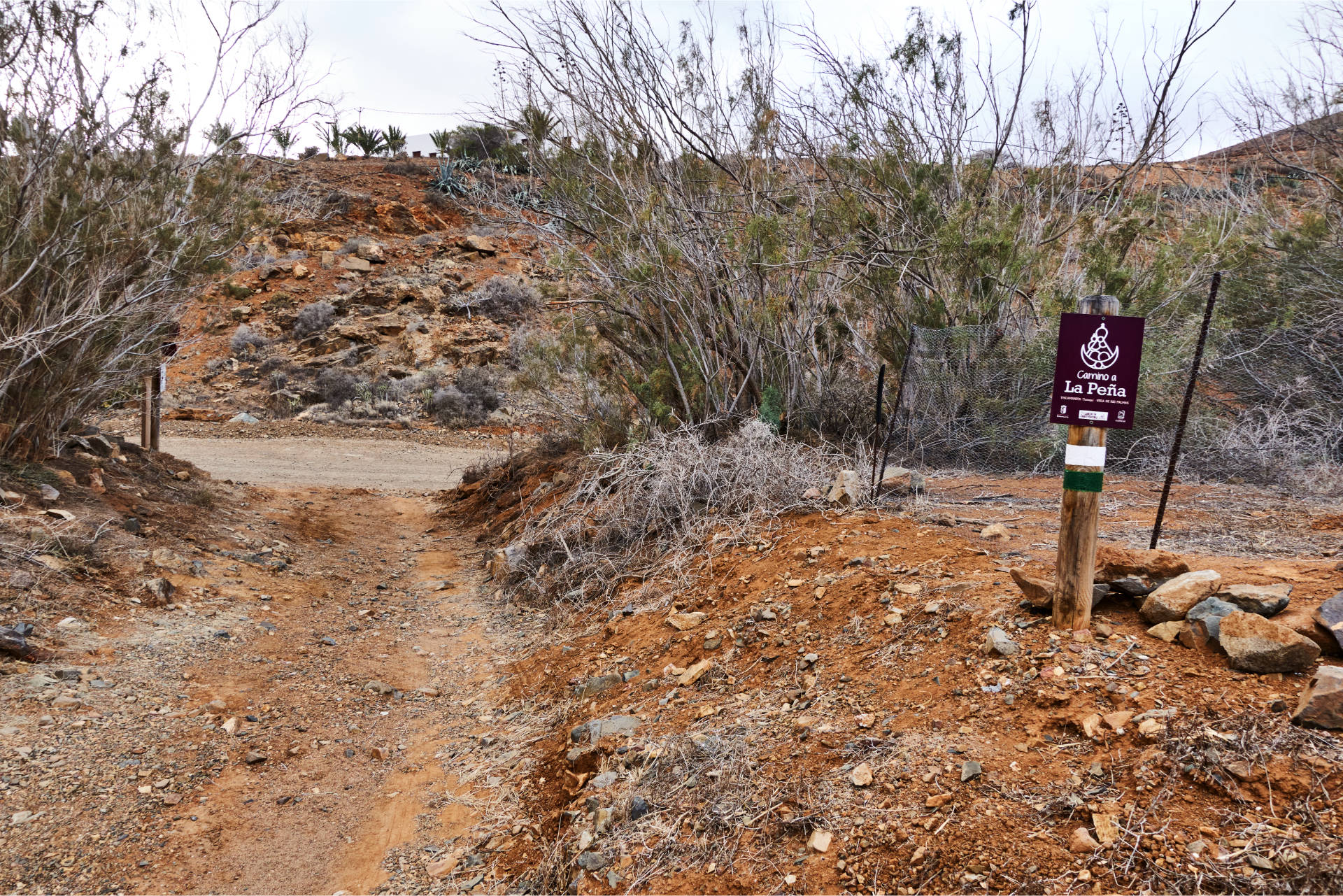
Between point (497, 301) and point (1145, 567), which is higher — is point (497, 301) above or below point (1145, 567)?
above

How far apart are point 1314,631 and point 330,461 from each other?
46.5 ft

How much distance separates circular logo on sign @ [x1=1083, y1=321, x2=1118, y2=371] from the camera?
11.3 ft

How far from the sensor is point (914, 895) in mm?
2629

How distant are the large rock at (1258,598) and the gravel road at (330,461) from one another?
36.3ft

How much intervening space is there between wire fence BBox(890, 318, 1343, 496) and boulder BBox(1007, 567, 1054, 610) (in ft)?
14.3

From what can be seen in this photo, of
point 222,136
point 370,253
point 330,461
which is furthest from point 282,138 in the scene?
point 370,253

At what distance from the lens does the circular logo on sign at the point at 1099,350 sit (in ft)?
11.3

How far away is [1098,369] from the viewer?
3.47 metres

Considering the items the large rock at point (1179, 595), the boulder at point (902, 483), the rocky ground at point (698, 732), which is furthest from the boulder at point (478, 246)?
the large rock at point (1179, 595)

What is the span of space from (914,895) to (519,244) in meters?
28.7

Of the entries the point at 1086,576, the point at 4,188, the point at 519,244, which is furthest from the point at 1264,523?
the point at 519,244

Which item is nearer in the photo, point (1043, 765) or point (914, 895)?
point (914, 895)

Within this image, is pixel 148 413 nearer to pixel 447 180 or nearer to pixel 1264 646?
pixel 1264 646

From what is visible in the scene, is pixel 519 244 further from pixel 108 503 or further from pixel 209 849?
pixel 209 849
